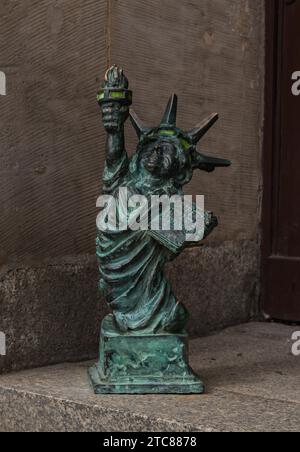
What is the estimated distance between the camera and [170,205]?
84.2 inches

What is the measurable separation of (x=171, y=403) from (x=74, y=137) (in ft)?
3.00

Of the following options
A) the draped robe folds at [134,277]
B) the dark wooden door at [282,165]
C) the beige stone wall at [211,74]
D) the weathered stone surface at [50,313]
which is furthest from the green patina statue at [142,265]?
the dark wooden door at [282,165]

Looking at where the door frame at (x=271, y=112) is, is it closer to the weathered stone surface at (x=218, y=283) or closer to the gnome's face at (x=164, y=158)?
the weathered stone surface at (x=218, y=283)

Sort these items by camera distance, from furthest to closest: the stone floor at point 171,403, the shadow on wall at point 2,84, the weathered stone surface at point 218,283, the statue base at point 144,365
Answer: the weathered stone surface at point 218,283, the shadow on wall at point 2,84, the statue base at point 144,365, the stone floor at point 171,403

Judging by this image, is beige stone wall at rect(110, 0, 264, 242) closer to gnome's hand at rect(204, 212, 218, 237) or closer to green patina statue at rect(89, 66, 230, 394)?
green patina statue at rect(89, 66, 230, 394)

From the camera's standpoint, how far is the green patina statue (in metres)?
2.12

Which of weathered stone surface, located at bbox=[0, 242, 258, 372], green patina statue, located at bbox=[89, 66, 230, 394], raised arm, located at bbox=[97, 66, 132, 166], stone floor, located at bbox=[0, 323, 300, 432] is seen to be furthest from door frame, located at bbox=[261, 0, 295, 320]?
raised arm, located at bbox=[97, 66, 132, 166]

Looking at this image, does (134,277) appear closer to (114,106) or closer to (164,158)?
(164,158)

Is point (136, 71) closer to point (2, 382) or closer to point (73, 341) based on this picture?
point (73, 341)

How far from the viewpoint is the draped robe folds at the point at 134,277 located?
214cm

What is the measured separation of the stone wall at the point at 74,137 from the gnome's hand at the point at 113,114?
1.16 ft

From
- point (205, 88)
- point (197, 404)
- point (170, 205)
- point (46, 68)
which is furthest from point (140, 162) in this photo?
point (205, 88)

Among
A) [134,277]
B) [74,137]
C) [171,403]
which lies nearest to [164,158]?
[134,277]

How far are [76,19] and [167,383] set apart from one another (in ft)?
3.76
